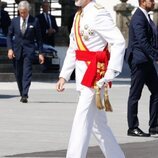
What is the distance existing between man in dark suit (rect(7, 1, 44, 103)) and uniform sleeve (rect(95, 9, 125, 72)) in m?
9.39

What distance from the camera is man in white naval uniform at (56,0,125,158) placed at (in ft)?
34.3

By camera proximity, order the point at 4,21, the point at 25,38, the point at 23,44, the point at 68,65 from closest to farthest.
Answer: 1. the point at 68,65
2. the point at 23,44
3. the point at 25,38
4. the point at 4,21

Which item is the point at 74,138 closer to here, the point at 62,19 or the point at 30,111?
the point at 30,111

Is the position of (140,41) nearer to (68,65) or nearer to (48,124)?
(48,124)

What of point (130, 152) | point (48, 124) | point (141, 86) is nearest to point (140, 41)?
point (141, 86)

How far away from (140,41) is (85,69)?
11.8 ft

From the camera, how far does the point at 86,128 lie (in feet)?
34.5

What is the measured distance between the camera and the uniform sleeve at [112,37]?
10.4 m

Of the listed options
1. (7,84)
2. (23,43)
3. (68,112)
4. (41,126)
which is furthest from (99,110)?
(7,84)

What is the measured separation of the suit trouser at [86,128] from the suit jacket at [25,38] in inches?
377

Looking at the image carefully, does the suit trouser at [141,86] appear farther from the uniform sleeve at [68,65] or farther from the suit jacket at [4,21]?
the suit jacket at [4,21]

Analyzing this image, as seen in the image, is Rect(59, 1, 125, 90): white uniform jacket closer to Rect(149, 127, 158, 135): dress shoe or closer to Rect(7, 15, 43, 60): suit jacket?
Rect(149, 127, 158, 135): dress shoe

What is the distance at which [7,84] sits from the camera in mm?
25344

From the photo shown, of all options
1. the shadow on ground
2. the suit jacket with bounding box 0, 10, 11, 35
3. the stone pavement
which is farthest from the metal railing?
the shadow on ground
